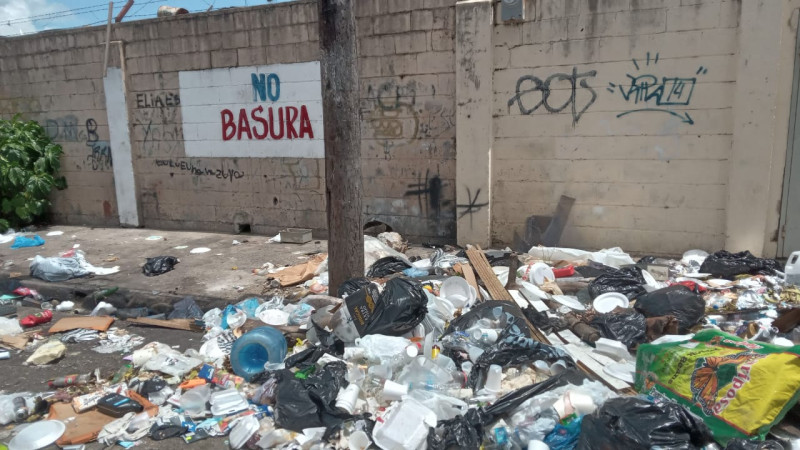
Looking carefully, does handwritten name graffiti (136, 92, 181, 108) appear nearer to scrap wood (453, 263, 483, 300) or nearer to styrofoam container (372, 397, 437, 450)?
scrap wood (453, 263, 483, 300)

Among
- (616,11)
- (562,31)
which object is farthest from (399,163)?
(616,11)

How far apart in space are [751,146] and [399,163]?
13.5 feet

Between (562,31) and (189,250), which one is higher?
(562,31)

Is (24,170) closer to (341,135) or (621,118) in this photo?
(341,135)

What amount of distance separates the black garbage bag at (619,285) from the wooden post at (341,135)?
2.16 metres

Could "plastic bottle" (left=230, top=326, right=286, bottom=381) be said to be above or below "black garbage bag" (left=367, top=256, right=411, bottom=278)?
below

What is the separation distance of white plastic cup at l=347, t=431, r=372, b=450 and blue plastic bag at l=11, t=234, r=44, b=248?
776cm

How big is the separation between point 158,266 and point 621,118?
19.3 feet

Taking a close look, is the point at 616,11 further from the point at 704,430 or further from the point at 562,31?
the point at 704,430

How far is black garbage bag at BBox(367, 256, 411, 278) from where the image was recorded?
18.6ft

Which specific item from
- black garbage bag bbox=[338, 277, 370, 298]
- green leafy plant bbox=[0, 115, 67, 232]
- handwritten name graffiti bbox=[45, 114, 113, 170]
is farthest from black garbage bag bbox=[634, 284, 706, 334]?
green leafy plant bbox=[0, 115, 67, 232]

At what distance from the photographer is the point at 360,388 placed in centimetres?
344

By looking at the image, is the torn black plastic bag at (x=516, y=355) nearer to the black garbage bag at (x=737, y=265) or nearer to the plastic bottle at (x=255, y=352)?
the plastic bottle at (x=255, y=352)

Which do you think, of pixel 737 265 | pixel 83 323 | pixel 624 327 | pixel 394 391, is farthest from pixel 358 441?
pixel 737 265
